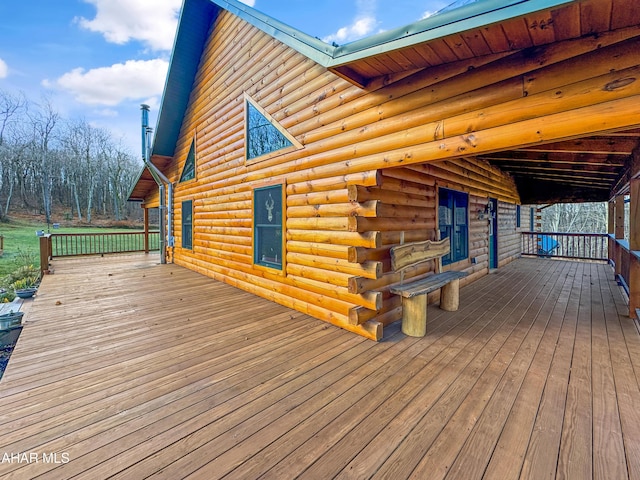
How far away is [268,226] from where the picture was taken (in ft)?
16.4

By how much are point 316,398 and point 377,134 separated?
2.64 meters

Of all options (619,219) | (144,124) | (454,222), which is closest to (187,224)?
(144,124)

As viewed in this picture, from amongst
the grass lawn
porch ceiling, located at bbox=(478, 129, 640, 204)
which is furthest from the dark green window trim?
the grass lawn

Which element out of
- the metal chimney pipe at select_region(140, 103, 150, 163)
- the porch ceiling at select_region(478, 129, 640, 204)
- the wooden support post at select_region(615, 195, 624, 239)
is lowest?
A: the wooden support post at select_region(615, 195, 624, 239)

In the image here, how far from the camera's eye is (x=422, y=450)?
162cm

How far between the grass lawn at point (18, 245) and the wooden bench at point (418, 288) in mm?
12066

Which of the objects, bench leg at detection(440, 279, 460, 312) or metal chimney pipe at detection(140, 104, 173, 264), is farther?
metal chimney pipe at detection(140, 104, 173, 264)

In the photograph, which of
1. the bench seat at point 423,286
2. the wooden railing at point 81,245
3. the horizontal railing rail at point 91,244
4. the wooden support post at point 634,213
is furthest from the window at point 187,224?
the wooden support post at point 634,213

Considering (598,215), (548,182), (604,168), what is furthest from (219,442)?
(598,215)

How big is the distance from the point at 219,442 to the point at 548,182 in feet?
33.3

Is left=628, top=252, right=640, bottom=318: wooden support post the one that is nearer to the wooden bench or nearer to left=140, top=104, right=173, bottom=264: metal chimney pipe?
the wooden bench

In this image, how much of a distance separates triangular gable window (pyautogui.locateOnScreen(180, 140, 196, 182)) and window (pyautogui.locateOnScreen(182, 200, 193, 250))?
72 centimetres

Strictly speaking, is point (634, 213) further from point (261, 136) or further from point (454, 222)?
point (261, 136)

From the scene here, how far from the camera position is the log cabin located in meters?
1.89
